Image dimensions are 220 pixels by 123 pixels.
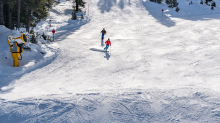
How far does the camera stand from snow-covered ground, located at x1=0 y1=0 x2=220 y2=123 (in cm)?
561

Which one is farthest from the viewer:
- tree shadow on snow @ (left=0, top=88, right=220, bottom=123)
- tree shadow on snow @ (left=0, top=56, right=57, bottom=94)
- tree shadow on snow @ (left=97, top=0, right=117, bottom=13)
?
tree shadow on snow @ (left=97, top=0, right=117, bottom=13)

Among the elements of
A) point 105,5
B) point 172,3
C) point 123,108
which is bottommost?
point 123,108

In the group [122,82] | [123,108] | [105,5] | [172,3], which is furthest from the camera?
[172,3]

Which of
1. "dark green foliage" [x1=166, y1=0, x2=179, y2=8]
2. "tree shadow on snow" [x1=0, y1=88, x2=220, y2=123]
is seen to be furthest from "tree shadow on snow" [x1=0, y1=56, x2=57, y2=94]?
"dark green foliage" [x1=166, y1=0, x2=179, y2=8]

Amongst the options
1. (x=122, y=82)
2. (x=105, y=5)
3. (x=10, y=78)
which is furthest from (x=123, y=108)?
(x=105, y=5)

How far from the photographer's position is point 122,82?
8000 millimetres

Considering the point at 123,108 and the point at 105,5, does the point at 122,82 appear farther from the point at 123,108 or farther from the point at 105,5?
the point at 105,5

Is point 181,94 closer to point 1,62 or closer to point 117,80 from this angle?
point 117,80

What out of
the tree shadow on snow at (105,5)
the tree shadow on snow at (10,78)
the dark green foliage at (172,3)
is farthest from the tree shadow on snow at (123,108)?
the dark green foliage at (172,3)

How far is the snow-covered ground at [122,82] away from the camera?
5.61 metres

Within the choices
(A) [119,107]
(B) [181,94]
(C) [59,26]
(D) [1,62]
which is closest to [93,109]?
(A) [119,107]

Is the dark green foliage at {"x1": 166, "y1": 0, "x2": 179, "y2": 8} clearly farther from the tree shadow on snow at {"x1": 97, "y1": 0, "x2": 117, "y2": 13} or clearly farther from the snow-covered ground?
the snow-covered ground

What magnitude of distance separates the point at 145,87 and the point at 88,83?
2419 millimetres

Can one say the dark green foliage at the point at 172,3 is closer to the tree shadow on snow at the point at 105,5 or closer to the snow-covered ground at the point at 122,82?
the tree shadow on snow at the point at 105,5
